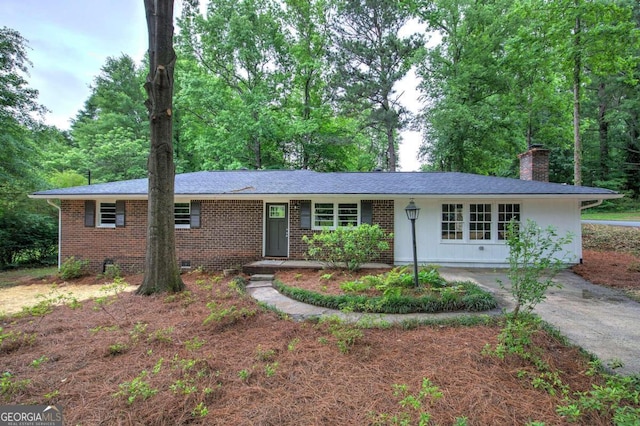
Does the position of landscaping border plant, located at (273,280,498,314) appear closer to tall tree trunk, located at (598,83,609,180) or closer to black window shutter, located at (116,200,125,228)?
black window shutter, located at (116,200,125,228)

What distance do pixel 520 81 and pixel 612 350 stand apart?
682 inches

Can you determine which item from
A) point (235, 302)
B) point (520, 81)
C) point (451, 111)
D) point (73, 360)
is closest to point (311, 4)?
point (451, 111)

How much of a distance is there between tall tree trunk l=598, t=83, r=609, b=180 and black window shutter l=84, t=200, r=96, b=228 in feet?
106

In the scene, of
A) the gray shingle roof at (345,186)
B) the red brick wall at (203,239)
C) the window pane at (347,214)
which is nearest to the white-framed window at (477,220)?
the gray shingle roof at (345,186)

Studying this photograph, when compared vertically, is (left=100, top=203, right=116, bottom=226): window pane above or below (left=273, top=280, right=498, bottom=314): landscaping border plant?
above

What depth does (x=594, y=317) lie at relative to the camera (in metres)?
4.55

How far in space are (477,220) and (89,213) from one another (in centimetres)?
1192

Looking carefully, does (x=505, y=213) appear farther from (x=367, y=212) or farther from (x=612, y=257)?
(x=612, y=257)

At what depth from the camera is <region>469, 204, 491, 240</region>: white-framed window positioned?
8.81m

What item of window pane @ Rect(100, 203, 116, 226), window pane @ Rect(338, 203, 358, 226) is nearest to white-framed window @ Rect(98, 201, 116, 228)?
window pane @ Rect(100, 203, 116, 226)

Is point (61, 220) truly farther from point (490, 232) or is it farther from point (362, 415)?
point (490, 232)

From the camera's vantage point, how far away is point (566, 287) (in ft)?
21.1

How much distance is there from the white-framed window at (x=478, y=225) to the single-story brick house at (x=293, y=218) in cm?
3

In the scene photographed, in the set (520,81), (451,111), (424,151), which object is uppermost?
(520,81)
